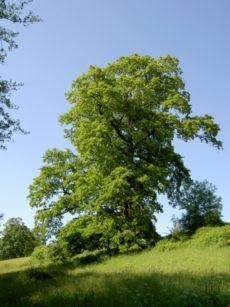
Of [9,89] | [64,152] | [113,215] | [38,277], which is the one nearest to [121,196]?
[113,215]

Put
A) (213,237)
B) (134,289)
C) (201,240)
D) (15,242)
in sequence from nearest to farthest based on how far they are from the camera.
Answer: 1. (134,289)
2. (201,240)
3. (213,237)
4. (15,242)

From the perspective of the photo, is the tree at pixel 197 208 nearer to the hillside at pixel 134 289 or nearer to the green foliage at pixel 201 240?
the green foliage at pixel 201 240

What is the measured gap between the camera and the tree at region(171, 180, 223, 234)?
36688 millimetres

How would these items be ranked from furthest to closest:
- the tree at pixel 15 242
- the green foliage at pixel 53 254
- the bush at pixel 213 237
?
the tree at pixel 15 242
the green foliage at pixel 53 254
the bush at pixel 213 237

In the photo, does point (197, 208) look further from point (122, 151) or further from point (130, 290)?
point (130, 290)

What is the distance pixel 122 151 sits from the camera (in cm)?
3416

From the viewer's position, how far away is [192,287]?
1349 centimetres

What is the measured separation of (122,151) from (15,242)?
58370 mm

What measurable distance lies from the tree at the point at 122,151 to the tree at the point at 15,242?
5383 cm

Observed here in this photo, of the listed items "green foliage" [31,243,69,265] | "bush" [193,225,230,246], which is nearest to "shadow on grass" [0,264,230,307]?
"bush" [193,225,230,246]

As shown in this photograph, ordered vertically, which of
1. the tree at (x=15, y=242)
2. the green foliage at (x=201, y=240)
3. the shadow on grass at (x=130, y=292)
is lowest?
the shadow on grass at (x=130, y=292)

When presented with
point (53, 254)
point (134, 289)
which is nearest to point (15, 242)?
point (53, 254)

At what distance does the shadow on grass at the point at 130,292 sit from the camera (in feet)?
38.5

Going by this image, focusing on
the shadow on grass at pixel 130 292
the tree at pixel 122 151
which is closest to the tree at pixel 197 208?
the tree at pixel 122 151
